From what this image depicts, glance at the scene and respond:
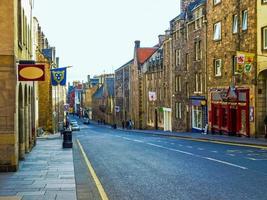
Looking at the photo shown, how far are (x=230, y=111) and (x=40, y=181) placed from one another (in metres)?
29.0

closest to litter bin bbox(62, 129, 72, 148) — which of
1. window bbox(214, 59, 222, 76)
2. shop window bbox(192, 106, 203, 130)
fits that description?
window bbox(214, 59, 222, 76)

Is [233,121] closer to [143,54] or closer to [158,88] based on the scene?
[158,88]

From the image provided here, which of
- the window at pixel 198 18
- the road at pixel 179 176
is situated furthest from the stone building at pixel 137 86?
the road at pixel 179 176

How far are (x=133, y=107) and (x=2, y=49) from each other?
71.4 metres

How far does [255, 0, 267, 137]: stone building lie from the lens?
3481cm

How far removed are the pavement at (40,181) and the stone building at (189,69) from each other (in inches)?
1196

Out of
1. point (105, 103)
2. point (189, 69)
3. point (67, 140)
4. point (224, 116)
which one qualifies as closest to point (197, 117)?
point (189, 69)

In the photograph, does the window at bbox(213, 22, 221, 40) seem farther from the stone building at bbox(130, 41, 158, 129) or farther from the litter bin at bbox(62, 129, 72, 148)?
the stone building at bbox(130, 41, 158, 129)

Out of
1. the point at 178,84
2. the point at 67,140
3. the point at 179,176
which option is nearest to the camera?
the point at 179,176

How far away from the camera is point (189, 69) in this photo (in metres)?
54.0

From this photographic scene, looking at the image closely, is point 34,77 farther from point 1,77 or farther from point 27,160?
point 27,160

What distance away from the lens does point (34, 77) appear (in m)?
17.4

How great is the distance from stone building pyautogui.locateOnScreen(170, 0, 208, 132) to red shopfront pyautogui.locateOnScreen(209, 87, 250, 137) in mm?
2351

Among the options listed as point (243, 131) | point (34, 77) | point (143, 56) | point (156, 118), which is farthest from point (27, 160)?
point (143, 56)
